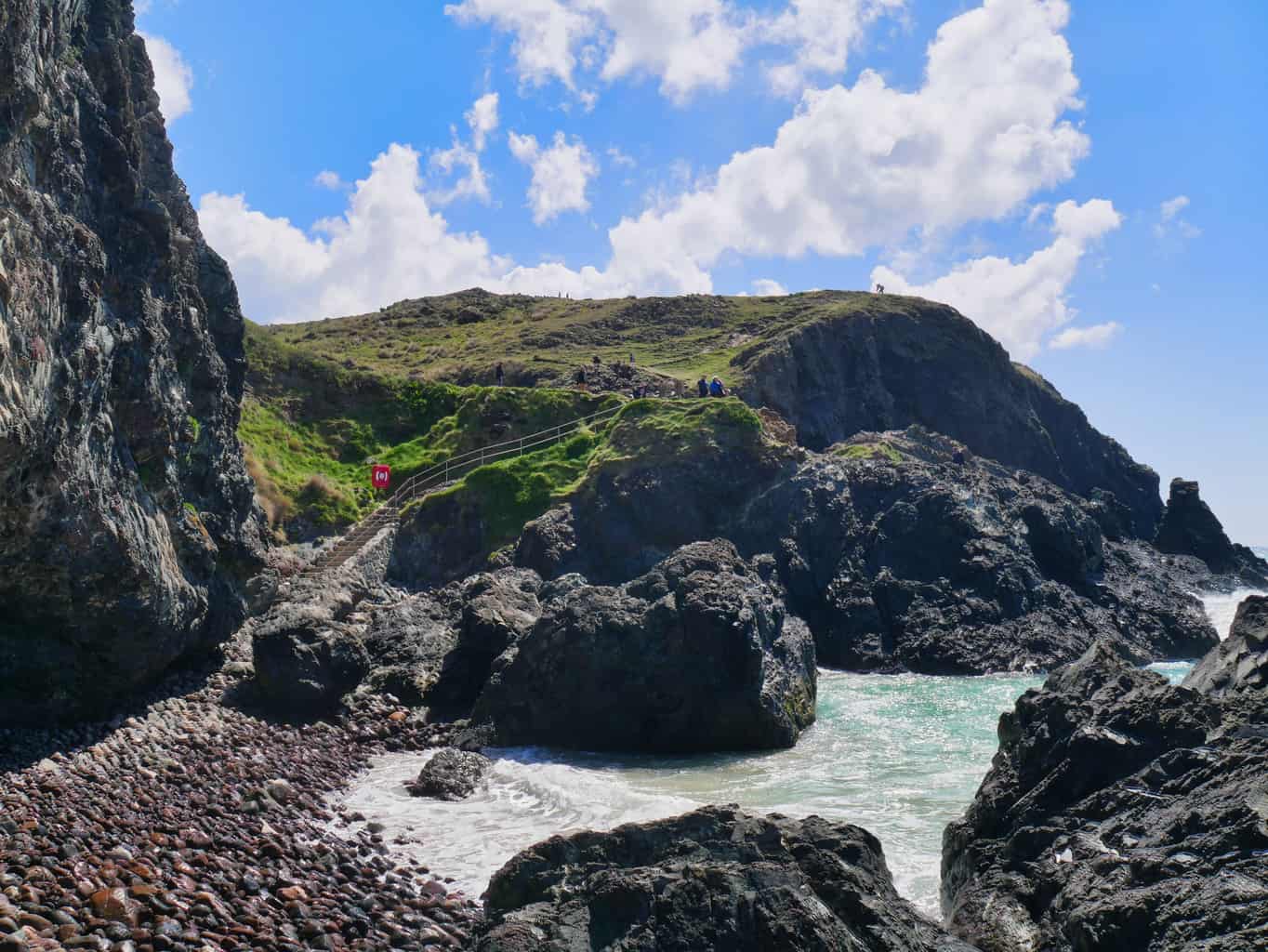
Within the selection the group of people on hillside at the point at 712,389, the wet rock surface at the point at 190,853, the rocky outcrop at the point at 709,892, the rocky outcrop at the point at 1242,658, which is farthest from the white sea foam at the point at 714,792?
the group of people on hillside at the point at 712,389

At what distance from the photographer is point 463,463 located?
45.5 m

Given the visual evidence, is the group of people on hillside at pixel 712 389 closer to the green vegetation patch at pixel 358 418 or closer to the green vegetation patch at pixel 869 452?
the green vegetation patch at pixel 358 418

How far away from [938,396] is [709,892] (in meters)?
73.3

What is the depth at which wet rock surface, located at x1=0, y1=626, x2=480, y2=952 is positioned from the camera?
1020cm

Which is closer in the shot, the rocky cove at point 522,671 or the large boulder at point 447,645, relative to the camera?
the rocky cove at point 522,671

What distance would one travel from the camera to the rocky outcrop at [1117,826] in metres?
8.15

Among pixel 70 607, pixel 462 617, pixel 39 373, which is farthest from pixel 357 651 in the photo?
pixel 39 373

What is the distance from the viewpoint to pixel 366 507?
4262 centimetres

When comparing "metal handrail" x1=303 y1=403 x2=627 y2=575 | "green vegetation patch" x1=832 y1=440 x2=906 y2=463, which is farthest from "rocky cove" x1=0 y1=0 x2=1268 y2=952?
"green vegetation patch" x1=832 y1=440 x2=906 y2=463

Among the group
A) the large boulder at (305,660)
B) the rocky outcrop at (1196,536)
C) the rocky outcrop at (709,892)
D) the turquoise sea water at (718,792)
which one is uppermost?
the rocky outcrop at (1196,536)

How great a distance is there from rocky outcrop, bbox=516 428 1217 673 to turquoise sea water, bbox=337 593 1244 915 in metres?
11.9

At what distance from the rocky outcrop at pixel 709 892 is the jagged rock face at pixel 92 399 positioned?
9.22 m

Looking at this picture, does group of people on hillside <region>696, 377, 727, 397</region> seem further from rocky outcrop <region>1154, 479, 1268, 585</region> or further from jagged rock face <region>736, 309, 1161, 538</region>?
rocky outcrop <region>1154, 479, 1268, 585</region>

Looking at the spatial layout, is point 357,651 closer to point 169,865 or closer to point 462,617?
point 462,617
